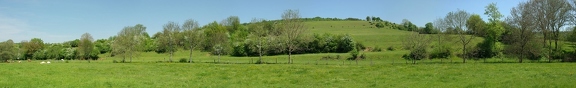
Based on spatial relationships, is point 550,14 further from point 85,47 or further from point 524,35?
point 85,47

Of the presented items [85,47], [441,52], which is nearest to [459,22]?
[441,52]

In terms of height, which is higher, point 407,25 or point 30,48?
point 407,25

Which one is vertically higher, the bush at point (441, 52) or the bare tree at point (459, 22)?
the bare tree at point (459, 22)

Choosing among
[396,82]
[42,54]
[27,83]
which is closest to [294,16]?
[396,82]

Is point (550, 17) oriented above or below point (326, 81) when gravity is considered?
above

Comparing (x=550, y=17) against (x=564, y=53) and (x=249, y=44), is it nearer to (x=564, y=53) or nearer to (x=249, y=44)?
(x=564, y=53)

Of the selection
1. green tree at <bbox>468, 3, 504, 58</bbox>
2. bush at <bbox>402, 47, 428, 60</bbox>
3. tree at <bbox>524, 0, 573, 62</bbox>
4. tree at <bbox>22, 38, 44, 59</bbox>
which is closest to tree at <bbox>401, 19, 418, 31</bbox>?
green tree at <bbox>468, 3, 504, 58</bbox>

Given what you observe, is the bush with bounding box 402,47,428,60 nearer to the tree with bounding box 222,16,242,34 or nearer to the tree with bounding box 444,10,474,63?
the tree with bounding box 444,10,474,63

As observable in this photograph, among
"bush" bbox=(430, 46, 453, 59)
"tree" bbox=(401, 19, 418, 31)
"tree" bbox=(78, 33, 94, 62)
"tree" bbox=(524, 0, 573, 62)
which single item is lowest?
"bush" bbox=(430, 46, 453, 59)

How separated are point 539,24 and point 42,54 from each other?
116795 millimetres

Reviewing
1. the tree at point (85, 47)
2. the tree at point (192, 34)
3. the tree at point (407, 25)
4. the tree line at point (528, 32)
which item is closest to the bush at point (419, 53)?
the tree line at point (528, 32)

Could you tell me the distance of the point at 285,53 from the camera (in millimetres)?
91938

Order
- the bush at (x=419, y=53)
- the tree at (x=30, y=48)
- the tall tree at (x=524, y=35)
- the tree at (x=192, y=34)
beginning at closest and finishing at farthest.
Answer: the tall tree at (x=524, y=35) → the bush at (x=419, y=53) → the tree at (x=192, y=34) → the tree at (x=30, y=48)

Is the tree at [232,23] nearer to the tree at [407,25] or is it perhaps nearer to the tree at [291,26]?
the tree at [407,25]
